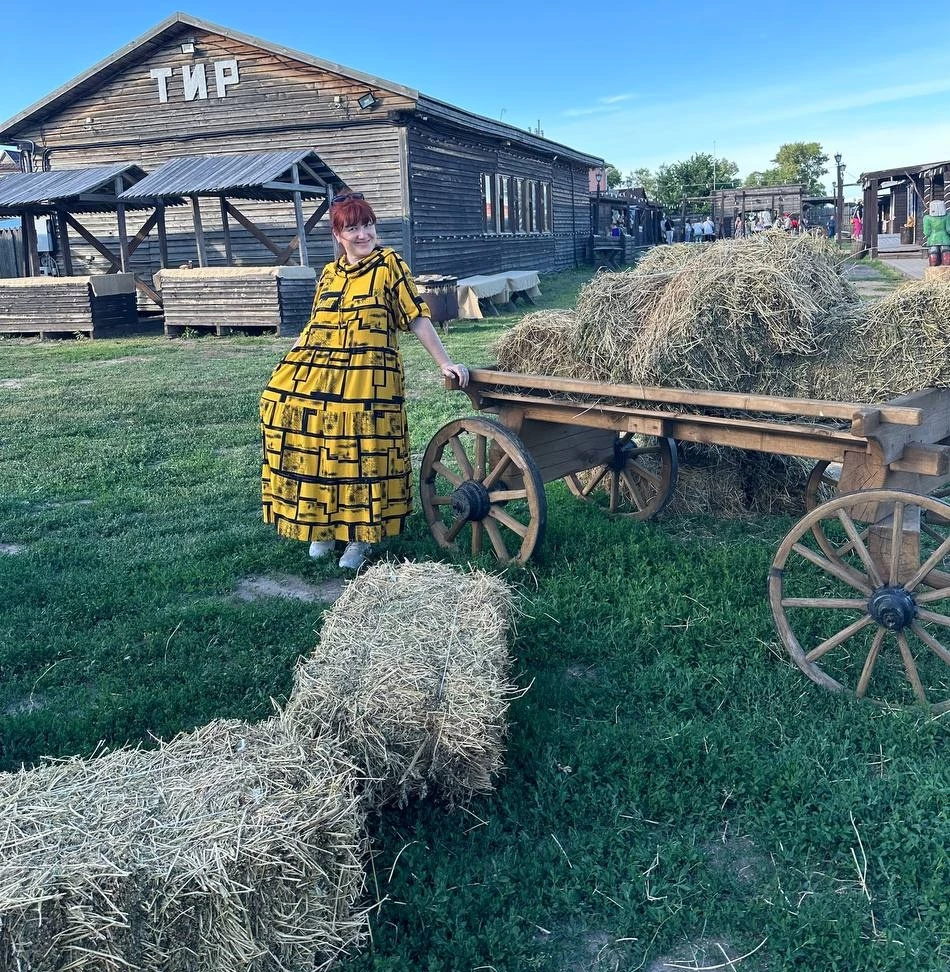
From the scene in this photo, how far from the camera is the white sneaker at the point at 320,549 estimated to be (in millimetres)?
4820

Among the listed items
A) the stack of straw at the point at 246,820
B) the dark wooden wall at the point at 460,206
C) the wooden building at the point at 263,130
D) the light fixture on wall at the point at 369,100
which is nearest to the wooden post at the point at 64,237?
the wooden building at the point at 263,130

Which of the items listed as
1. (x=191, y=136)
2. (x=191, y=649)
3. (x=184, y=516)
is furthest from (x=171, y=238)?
(x=191, y=649)

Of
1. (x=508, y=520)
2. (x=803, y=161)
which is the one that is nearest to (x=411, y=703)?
(x=508, y=520)

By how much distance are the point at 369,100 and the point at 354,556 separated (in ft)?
50.7

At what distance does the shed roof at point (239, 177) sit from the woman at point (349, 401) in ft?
36.8

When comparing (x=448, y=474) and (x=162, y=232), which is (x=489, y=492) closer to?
(x=448, y=474)

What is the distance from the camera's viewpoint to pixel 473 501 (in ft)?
14.5

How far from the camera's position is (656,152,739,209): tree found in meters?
64.9

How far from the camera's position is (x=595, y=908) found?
2369 millimetres

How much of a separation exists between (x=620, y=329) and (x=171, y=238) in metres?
18.4

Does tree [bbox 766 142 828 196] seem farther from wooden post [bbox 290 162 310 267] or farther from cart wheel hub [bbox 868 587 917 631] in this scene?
cart wheel hub [bbox 868 587 917 631]

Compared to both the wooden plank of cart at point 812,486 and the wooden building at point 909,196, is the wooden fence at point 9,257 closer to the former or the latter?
the wooden building at point 909,196

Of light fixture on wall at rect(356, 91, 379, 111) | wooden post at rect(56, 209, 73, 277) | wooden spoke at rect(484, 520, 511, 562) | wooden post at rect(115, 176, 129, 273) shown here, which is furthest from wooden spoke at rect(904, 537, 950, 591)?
wooden post at rect(56, 209, 73, 277)

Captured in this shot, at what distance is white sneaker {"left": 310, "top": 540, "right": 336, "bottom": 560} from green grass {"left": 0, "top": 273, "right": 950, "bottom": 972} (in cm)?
7
